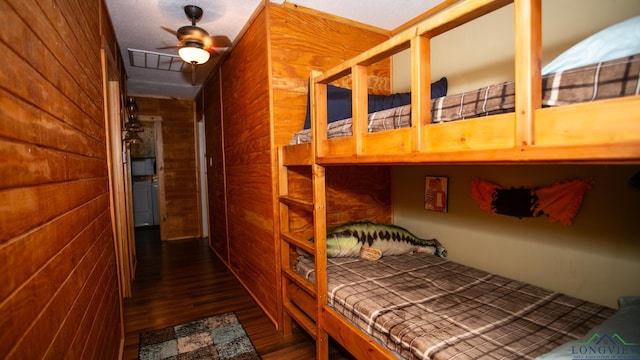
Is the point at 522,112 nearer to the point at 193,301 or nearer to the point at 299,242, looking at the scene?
the point at 299,242

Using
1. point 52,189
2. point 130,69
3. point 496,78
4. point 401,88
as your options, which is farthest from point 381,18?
point 130,69

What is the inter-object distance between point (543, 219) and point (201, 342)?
2.33 metres

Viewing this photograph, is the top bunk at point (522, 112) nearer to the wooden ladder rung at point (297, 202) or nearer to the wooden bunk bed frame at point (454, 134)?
the wooden bunk bed frame at point (454, 134)

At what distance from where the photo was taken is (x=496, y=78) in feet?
6.44

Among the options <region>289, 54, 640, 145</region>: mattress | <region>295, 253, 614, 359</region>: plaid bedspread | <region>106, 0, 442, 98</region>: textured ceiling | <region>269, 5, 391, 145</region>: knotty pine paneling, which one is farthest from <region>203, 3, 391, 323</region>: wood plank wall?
<region>289, 54, 640, 145</region>: mattress

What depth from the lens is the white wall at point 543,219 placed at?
→ 1455mm

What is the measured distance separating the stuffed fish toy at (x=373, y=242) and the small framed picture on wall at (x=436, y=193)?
28cm

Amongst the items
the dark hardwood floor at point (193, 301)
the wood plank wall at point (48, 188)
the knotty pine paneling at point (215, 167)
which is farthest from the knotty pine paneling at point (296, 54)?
the knotty pine paneling at point (215, 167)

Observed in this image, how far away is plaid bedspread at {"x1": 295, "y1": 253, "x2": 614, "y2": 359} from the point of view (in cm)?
114

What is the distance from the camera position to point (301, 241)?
6.25 feet

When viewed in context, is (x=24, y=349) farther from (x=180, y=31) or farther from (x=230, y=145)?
(x=230, y=145)

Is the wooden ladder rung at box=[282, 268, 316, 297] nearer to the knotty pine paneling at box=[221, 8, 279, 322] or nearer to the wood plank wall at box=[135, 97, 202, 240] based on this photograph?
the knotty pine paneling at box=[221, 8, 279, 322]

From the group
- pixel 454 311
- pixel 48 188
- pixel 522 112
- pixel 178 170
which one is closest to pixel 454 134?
pixel 522 112

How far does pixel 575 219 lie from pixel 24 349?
2234 mm
